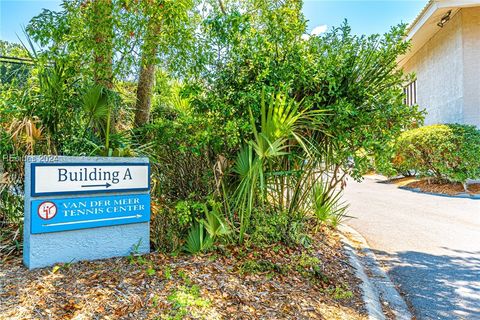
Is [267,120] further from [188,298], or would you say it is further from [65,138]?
[65,138]

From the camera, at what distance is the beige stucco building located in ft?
44.6

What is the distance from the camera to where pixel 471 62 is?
1360cm

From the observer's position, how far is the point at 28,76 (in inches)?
187

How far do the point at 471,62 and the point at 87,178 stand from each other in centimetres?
1541

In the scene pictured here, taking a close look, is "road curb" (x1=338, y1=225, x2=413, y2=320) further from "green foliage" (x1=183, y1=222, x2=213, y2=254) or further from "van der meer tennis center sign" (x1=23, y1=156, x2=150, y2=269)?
"van der meer tennis center sign" (x1=23, y1=156, x2=150, y2=269)

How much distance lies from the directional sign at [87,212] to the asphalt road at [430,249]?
3280 millimetres

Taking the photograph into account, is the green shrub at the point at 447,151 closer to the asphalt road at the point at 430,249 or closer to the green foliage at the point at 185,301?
the asphalt road at the point at 430,249

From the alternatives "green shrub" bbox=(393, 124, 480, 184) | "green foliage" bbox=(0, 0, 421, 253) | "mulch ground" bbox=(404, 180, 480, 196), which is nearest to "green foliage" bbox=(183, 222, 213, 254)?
"green foliage" bbox=(0, 0, 421, 253)

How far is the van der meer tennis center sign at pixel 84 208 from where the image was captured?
3.30m

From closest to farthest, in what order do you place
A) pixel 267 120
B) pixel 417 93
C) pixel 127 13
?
pixel 267 120
pixel 127 13
pixel 417 93

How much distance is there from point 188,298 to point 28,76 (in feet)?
12.9

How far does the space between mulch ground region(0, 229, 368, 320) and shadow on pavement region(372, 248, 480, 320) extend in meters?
0.74

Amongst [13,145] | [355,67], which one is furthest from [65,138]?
[355,67]

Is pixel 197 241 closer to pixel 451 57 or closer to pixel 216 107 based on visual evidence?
pixel 216 107
